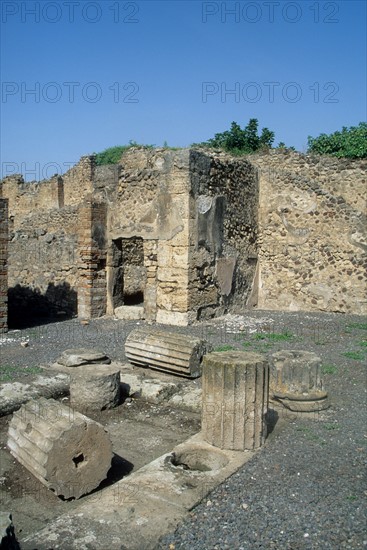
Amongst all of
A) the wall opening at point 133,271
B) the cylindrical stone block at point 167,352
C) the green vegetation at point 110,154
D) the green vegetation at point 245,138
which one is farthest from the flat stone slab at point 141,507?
the green vegetation at point 110,154

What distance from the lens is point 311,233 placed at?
520 inches

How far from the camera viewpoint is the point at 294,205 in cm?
1341

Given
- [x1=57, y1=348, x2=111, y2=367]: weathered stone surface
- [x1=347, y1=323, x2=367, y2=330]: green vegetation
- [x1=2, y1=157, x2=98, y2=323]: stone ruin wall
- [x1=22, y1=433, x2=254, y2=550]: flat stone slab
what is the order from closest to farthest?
[x1=22, y1=433, x2=254, y2=550]: flat stone slab
[x1=57, y1=348, x2=111, y2=367]: weathered stone surface
[x1=347, y1=323, x2=367, y2=330]: green vegetation
[x1=2, y1=157, x2=98, y2=323]: stone ruin wall

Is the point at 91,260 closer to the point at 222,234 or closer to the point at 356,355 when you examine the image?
the point at 222,234

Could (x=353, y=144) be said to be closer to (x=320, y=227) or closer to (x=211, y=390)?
(x=320, y=227)

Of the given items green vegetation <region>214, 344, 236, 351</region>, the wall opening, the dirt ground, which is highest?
the wall opening

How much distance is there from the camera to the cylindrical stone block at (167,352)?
6758 mm

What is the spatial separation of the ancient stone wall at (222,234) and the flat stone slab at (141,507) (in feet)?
22.4

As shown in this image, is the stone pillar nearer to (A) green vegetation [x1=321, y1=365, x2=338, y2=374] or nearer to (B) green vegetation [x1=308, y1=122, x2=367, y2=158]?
(A) green vegetation [x1=321, y1=365, x2=338, y2=374]

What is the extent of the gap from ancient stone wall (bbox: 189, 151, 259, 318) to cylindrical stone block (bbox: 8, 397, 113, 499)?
6.93 meters

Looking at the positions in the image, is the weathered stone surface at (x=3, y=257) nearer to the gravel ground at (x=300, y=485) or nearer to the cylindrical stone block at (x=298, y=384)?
the gravel ground at (x=300, y=485)

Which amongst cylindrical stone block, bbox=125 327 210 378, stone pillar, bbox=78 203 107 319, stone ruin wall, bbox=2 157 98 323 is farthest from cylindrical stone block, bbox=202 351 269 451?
stone ruin wall, bbox=2 157 98 323

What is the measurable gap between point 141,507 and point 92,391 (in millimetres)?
2506

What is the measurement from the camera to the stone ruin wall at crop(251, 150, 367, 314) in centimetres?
1265
